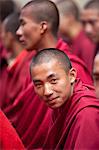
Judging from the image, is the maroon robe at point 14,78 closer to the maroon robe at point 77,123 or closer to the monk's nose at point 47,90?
the maroon robe at point 77,123

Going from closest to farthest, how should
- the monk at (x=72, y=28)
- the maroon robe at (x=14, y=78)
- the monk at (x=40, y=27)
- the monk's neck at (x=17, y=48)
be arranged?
1. the monk at (x=40, y=27)
2. the maroon robe at (x=14, y=78)
3. the monk's neck at (x=17, y=48)
4. the monk at (x=72, y=28)

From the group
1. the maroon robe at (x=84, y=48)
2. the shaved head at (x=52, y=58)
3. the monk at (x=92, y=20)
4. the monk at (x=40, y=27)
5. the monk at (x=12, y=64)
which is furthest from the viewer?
the maroon robe at (x=84, y=48)

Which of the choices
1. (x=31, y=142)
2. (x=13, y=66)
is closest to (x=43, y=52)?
(x=31, y=142)

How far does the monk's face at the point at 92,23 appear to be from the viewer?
8075mm

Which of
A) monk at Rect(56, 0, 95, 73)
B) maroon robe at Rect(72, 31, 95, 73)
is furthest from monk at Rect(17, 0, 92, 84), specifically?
monk at Rect(56, 0, 95, 73)

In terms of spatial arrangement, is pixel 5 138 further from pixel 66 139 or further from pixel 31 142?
pixel 31 142

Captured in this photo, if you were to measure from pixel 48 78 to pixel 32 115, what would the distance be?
1.39 m

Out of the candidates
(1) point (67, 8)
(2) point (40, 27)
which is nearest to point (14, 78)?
(2) point (40, 27)

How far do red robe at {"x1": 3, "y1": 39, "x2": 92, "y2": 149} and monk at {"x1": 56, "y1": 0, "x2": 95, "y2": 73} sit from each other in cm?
273

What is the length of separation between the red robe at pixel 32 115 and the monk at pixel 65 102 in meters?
0.66

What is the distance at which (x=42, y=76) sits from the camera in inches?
189

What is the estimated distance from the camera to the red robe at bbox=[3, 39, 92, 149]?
5.81 m

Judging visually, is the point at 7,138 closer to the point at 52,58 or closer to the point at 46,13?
the point at 52,58

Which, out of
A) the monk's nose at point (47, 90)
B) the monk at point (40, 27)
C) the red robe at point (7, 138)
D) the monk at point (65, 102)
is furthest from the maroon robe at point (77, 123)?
the monk at point (40, 27)
